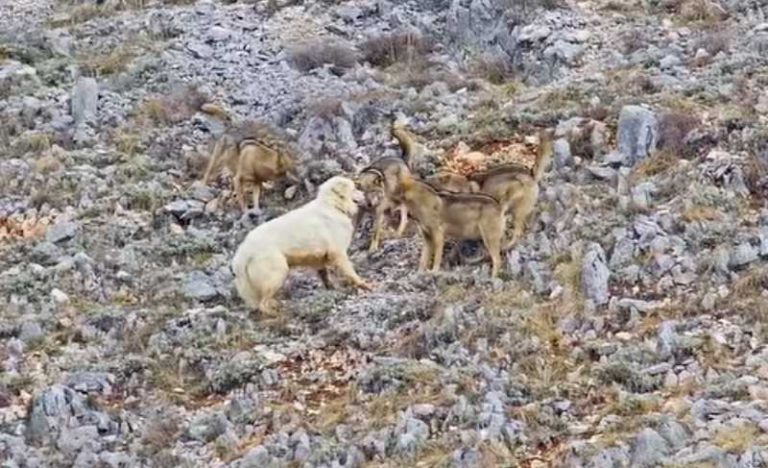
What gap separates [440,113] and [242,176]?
237cm

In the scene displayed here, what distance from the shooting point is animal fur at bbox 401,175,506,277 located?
1340cm

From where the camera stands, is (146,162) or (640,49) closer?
(146,162)

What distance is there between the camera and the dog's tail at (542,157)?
14.4m

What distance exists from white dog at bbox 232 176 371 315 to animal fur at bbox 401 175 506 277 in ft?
1.89

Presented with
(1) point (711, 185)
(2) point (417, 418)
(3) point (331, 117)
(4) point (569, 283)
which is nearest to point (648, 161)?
(1) point (711, 185)

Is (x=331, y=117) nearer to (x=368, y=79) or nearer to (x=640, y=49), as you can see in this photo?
(x=368, y=79)

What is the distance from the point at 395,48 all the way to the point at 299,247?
6583 millimetres

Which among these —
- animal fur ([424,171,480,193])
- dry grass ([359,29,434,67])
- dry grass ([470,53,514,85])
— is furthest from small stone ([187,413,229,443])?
dry grass ([359,29,434,67])

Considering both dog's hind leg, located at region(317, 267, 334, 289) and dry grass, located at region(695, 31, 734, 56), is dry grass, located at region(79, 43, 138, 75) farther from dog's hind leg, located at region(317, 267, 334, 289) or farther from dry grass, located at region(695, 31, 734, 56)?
dog's hind leg, located at region(317, 267, 334, 289)

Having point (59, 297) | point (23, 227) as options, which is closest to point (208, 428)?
point (59, 297)

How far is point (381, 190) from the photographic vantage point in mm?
14391

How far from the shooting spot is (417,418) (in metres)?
10.7

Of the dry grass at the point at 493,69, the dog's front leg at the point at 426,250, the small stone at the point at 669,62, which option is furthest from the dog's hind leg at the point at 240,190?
the small stone at the point at 669,62

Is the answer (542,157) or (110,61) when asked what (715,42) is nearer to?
(542,157)
